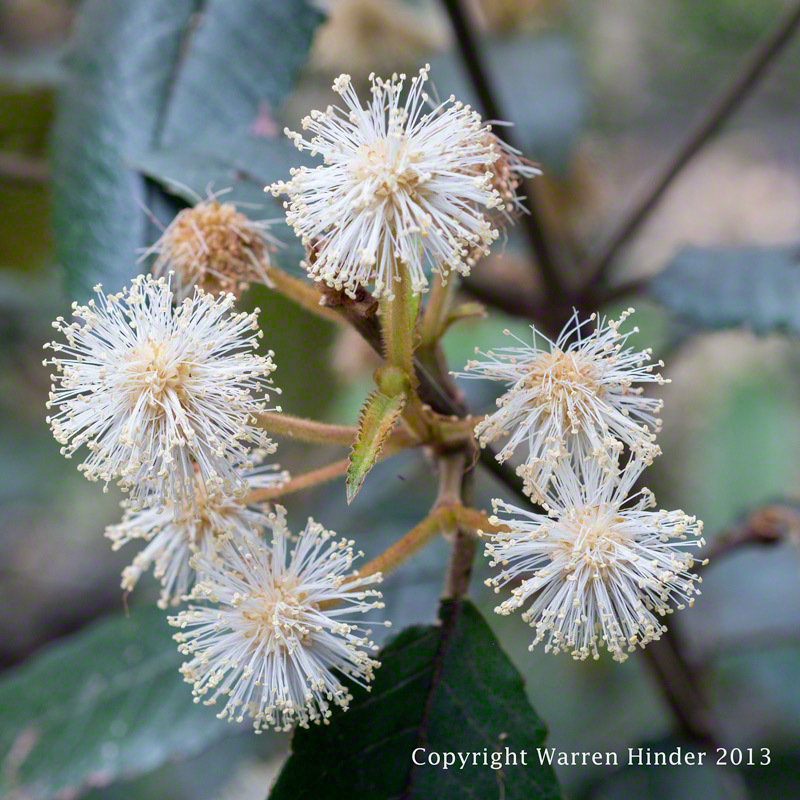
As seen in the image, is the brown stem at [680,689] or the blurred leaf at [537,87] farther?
the blurred leaf at [537,87]

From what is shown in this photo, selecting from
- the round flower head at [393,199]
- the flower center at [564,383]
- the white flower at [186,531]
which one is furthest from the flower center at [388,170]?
the white flower at [186,531]

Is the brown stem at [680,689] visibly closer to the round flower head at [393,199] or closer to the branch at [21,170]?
the round flower head at [393,199]

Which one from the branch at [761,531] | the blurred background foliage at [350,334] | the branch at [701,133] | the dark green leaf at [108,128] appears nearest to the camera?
the dark green leaf at [108,128]

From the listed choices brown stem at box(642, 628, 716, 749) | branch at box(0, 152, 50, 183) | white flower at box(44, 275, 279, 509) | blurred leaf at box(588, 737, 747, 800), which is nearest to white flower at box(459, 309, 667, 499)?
white flower at box(44, 275, 279, 509)

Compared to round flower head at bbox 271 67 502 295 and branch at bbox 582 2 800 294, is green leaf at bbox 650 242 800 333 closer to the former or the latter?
branch at bbox 582 2 800 294

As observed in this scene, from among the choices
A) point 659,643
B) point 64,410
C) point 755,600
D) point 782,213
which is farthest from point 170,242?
point 782,213

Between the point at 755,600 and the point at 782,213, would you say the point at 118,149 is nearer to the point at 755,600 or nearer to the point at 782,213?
the point at 755,600
